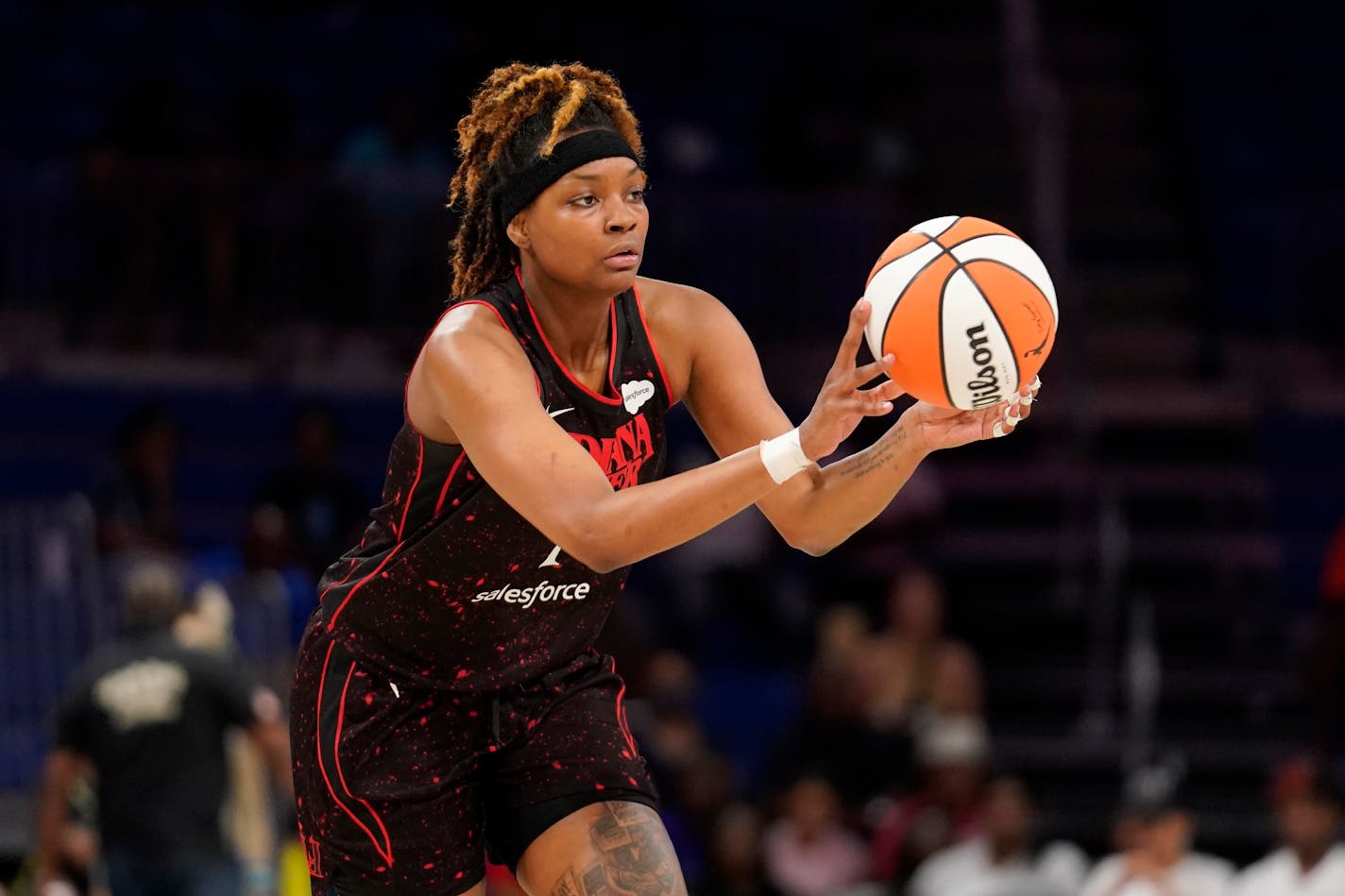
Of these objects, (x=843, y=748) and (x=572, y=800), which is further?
(x=843, y=748)

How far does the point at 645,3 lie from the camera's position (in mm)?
16156

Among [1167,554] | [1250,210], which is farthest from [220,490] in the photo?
[1250,210]

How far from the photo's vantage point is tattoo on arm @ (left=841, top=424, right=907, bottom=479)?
459cm

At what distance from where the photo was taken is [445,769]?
489 cm

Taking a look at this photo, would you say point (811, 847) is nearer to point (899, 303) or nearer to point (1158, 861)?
point (1158, 861)

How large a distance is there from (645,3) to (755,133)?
1.58 meters

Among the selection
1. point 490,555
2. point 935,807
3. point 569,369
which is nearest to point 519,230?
point 569,369

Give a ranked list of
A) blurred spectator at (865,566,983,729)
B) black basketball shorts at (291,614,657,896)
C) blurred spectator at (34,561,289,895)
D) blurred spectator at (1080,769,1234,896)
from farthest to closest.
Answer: blurred spectator at (865,566,983,729)
blurred spectator at (1080,769,1234,896)
blurred spectator at (34,561,289,895)
black basketball shorts at (291,614,657,896)

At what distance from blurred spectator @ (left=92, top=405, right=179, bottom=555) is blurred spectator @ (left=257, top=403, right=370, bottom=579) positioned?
567 millimetres

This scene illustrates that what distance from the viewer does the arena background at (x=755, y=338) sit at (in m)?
12.6

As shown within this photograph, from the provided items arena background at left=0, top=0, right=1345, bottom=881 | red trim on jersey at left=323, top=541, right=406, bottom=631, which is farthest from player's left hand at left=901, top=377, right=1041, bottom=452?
arena background at left=0, top=0, right=1345, bottom=881

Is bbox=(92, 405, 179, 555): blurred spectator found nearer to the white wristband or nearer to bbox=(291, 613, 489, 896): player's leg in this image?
bbox=(291, 613, 489, 896): player's leg

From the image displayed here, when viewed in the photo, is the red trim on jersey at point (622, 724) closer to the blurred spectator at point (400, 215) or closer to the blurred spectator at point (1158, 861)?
the blurred spectator at point (1158, 861)

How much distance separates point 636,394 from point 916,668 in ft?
25.1
